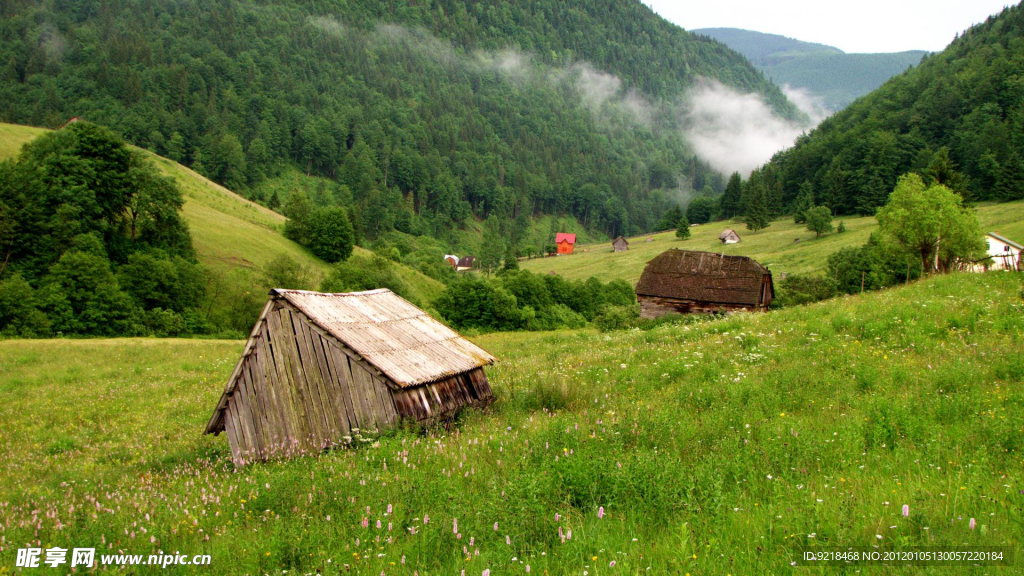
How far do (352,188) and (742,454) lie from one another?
7438 inches

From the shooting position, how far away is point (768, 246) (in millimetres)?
92875

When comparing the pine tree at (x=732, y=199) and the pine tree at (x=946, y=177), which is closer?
the pine tree at (x=946, y=177)

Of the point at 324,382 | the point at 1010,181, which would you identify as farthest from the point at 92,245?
the point at 1010,181

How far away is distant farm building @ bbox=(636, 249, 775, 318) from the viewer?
4575 centimetres

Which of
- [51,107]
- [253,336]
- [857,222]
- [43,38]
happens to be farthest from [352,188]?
[253,336]

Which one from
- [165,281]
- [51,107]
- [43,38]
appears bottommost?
[165,281]

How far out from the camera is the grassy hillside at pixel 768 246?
71875mm

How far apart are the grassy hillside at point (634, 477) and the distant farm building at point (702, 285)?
105 ft

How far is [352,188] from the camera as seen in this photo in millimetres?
183375

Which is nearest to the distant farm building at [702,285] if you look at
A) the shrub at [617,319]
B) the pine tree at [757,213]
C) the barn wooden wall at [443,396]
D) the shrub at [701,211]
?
the shrub at [617,319]

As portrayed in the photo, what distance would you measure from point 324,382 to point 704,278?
42.8 m

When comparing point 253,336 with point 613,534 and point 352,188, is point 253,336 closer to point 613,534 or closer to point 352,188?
point 613,534

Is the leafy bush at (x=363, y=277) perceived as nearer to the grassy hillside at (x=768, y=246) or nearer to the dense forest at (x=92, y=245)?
the dense forest at (x=92, y=245)

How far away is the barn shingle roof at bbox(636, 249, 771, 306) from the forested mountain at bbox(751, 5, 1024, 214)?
59.1 m
